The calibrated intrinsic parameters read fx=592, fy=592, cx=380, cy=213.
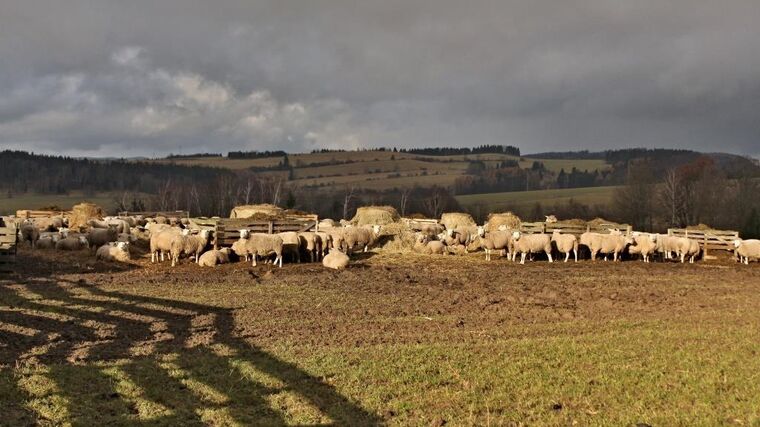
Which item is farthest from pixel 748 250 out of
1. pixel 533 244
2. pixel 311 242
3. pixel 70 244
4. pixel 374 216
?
pixel 70 244

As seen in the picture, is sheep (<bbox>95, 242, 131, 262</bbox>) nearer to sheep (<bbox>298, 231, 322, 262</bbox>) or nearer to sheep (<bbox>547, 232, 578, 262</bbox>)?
sheep (<bbox>298, 231, 322, 262</bbox>)

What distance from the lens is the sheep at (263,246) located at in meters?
25.4

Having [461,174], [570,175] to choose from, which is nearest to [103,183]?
[461,174]

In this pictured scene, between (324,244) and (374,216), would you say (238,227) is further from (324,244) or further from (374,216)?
(374,216)

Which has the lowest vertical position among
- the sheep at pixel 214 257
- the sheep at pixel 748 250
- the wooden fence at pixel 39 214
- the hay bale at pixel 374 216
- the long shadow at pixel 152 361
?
the long shadow at pixel 152 361

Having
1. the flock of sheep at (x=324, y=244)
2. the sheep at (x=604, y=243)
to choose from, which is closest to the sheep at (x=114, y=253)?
the flock of sheep at (x=324, y=244)

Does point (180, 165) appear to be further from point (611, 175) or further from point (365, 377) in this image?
point (365, 377)

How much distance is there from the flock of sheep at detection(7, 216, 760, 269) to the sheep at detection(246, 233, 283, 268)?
0.04 metres

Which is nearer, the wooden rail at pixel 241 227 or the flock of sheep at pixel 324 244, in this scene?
the flock of sheep at pixel 324 244

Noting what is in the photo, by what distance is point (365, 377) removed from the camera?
9.05m

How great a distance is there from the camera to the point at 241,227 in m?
28.6

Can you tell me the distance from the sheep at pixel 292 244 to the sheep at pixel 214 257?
2512 millimetres

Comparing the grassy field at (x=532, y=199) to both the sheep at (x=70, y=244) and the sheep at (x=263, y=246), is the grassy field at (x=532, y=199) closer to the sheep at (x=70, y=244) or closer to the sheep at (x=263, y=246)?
the sheep at (x=263, y=246)

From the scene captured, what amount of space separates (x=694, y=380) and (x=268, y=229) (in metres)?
22.6
